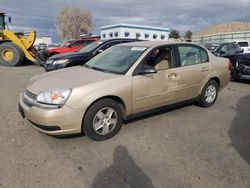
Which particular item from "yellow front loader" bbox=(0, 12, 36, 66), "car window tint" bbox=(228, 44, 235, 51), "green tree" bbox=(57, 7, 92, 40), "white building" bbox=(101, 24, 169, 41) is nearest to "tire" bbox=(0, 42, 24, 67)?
"yellow front loader" bbox=(0, 12, 36, 66)

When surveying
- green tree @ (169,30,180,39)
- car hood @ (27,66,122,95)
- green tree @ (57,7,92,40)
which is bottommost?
car hood @ (27,66,122,95)

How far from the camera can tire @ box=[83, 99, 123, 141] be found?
3.29 m

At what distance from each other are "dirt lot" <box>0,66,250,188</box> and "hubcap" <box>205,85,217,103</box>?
0.75 metres

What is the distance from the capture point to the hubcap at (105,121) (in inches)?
134

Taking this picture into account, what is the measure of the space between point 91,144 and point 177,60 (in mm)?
2354

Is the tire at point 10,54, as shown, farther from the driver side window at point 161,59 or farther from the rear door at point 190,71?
the rear door at point 190,71

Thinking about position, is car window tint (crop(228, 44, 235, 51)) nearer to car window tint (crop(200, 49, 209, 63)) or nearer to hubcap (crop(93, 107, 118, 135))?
car window tint (crop(200, 49, 209, 63))

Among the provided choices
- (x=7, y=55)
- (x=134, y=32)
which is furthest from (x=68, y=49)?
(x=134, y=32)

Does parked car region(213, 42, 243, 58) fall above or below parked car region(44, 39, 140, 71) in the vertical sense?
above

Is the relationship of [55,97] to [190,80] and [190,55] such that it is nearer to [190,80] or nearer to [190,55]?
[190,80]

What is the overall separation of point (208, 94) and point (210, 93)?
0.07m

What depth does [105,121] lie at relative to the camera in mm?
3490

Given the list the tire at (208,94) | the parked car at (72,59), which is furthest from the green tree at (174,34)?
the tire at (208,94)

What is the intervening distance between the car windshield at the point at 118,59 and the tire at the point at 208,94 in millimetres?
1923
